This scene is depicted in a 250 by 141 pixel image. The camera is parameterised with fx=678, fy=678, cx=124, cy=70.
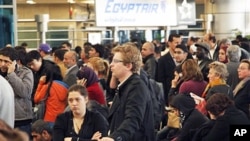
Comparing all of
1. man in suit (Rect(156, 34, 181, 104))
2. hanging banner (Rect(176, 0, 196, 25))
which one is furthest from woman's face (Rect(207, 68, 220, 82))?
hanging banner (Rect(176, 0, 196, 25))

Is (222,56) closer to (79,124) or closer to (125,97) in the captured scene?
(79,124)

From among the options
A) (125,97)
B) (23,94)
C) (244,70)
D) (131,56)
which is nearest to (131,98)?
(125,97)

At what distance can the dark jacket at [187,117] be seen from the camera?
6902mm

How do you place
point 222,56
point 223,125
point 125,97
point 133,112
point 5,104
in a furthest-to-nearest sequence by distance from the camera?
point 222,56 < point 223,125 < point 5,104 < point 125,97 < point 133,112

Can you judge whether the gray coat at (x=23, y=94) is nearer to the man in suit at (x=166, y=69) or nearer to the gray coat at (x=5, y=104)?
the gray coat at (x=5, y=104)

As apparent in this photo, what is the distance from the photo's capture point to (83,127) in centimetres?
610

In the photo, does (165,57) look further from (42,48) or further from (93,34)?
(93,34)

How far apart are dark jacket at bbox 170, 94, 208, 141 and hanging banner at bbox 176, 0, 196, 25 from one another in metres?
12.3

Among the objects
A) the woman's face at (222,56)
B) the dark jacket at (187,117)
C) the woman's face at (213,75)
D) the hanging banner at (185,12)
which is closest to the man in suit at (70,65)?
the woman's face at (213,75)

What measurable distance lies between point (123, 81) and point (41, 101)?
356cm

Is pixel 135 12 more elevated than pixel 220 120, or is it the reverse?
pixel 135 12

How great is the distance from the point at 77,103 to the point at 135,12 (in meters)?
12.3

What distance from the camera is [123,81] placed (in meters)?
5.22

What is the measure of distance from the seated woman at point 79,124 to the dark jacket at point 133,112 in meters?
0.74
